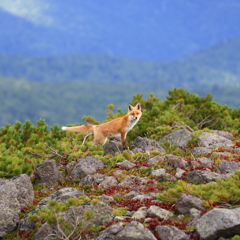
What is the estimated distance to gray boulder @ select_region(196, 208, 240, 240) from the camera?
6.98 metres

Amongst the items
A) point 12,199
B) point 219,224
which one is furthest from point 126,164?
point 219,224

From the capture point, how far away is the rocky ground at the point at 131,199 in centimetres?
736

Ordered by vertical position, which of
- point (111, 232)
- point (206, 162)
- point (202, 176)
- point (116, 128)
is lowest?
point (111, 232)

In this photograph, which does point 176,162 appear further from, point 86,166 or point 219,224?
point 219,224

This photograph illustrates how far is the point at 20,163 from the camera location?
11820mm

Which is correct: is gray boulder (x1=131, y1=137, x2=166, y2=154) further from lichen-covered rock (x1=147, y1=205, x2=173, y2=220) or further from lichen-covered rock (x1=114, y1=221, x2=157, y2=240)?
lichen-covered rock (x1=114, y1=221, x2=157, y2=240)

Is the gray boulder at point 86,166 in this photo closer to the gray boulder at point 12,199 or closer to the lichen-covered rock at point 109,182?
the lichen-covered rock at point 109,182

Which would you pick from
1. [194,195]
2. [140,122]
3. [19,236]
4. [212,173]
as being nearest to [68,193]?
[19,236]

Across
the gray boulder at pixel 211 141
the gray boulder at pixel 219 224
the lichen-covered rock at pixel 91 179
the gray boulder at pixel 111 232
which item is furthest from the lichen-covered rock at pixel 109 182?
the gray boulder at pixel 211 141

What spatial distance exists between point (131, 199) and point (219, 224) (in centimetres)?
288

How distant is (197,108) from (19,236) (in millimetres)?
18514

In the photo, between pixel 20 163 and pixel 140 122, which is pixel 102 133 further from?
pixel 20 163

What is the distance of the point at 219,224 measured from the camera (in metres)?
7.04

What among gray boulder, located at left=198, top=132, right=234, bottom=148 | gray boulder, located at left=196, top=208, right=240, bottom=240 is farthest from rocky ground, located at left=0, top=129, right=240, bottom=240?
gray boulder, located at left=198, top=132, right=234, bottom=148
